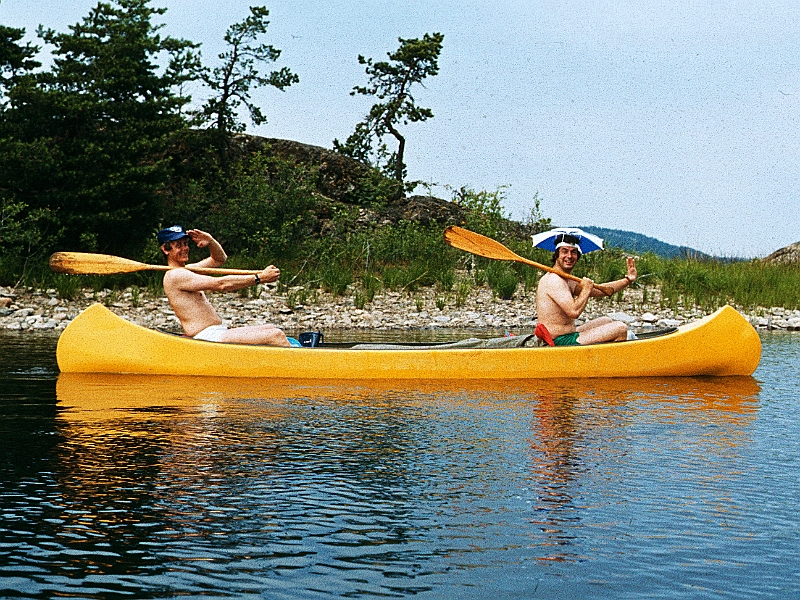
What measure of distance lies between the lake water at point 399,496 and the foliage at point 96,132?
1246 centimetres

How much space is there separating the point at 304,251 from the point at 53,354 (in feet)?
33.2

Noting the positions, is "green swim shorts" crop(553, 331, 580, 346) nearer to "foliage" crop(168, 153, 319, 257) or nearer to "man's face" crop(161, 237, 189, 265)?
"man's face" crop(161, 237, 189, 265)

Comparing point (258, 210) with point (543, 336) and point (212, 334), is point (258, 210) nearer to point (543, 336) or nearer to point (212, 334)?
point (212, 334)

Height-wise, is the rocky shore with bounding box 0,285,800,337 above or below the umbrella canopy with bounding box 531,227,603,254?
below

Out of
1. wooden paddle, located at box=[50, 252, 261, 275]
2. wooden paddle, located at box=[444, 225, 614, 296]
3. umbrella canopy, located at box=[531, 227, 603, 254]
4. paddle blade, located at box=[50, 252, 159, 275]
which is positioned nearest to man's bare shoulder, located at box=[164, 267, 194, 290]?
wooden paddle, located at box=[50, 252, 261, 275]

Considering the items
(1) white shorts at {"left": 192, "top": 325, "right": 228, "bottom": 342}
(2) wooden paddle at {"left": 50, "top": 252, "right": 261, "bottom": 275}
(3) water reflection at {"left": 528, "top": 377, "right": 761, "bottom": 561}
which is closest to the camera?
(3) water reflection at {"left": 528, "top": 377, "right": 761, "bottom": 561}

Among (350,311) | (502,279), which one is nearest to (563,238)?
(350,311)

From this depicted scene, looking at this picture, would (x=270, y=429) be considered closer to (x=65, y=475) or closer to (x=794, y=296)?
(x=65, y=475)

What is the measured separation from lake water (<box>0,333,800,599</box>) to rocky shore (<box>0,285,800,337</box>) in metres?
8.85

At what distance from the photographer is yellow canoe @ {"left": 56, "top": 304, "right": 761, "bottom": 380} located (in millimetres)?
9273

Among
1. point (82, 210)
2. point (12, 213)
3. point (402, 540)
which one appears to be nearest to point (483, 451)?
point (402, 540)

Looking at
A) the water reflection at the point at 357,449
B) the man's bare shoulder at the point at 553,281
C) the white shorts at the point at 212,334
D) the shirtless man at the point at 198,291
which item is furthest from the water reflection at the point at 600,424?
the white shorts at the point at 212,334

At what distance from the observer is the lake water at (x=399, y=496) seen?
12.2 ft

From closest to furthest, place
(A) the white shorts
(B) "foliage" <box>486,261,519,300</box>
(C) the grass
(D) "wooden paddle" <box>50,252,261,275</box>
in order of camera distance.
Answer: (A) the white shorts < (D) "wooden paddle" <box>50,252,261,275</box> < (C) the grass < (B) "foliage" <box>486,261,519,300</box>
